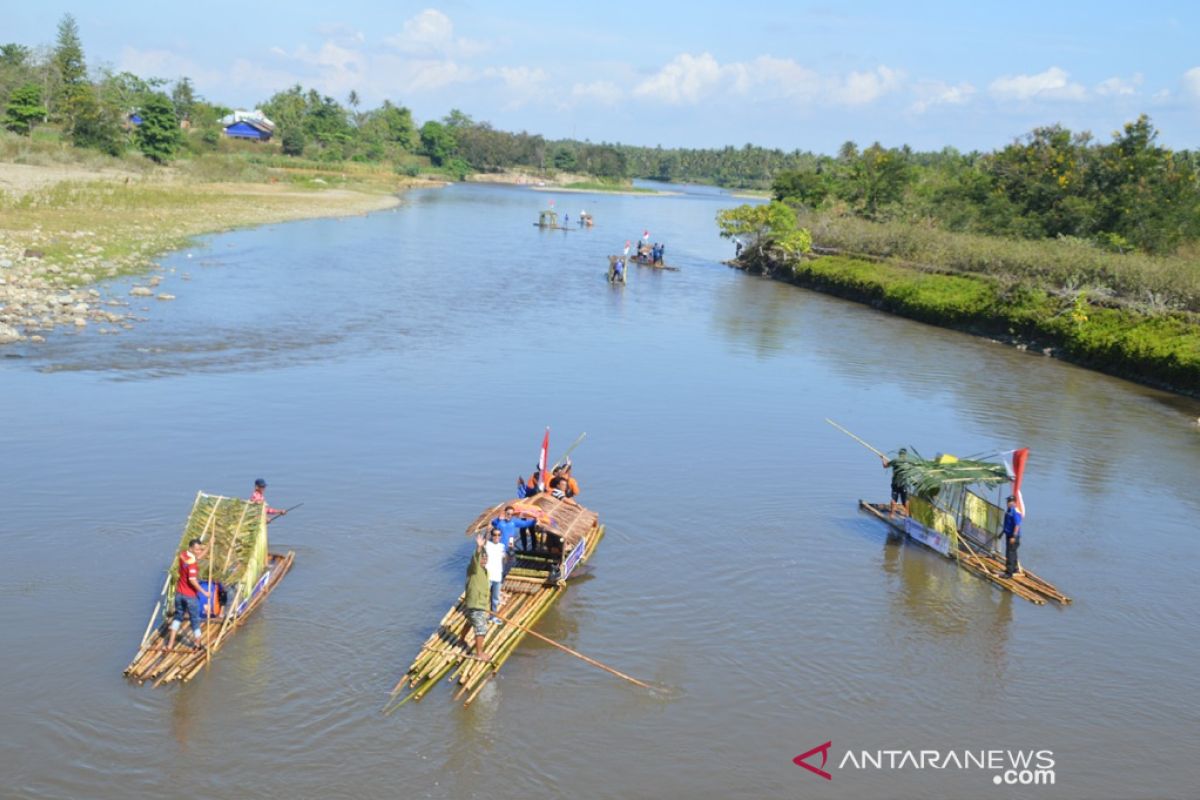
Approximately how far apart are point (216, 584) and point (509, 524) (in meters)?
4.17

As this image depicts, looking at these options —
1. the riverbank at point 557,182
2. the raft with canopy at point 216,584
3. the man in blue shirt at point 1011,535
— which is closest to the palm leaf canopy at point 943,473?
the man in blue shirt at point 1011,535

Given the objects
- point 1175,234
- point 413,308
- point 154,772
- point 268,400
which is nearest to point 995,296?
point 1175,234

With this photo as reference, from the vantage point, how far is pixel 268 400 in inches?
1008

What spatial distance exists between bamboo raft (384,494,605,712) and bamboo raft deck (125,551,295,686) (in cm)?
240

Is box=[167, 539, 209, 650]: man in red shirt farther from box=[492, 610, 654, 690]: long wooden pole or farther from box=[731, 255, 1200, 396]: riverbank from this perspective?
box=[731, 255, 1200, 396]: riverbank

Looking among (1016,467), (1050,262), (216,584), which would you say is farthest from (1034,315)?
(216,584)

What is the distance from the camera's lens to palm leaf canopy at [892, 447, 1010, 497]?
18297mm

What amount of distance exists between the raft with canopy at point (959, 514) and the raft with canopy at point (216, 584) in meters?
10.9

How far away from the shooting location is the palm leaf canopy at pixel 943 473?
60.0 ft

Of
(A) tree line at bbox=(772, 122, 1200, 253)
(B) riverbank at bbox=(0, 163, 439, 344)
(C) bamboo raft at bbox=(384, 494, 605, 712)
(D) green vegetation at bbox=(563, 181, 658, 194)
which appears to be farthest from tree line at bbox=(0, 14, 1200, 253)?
(C) bamboo raft at bbox=(384, 494, 605, 712)

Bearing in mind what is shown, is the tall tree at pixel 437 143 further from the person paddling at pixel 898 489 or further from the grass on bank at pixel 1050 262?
the person paddling at pixel 898 489

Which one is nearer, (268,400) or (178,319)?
(268,400)

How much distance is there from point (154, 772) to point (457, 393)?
57.0 feet

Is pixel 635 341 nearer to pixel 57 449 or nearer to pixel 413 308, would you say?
pixel 413 308
